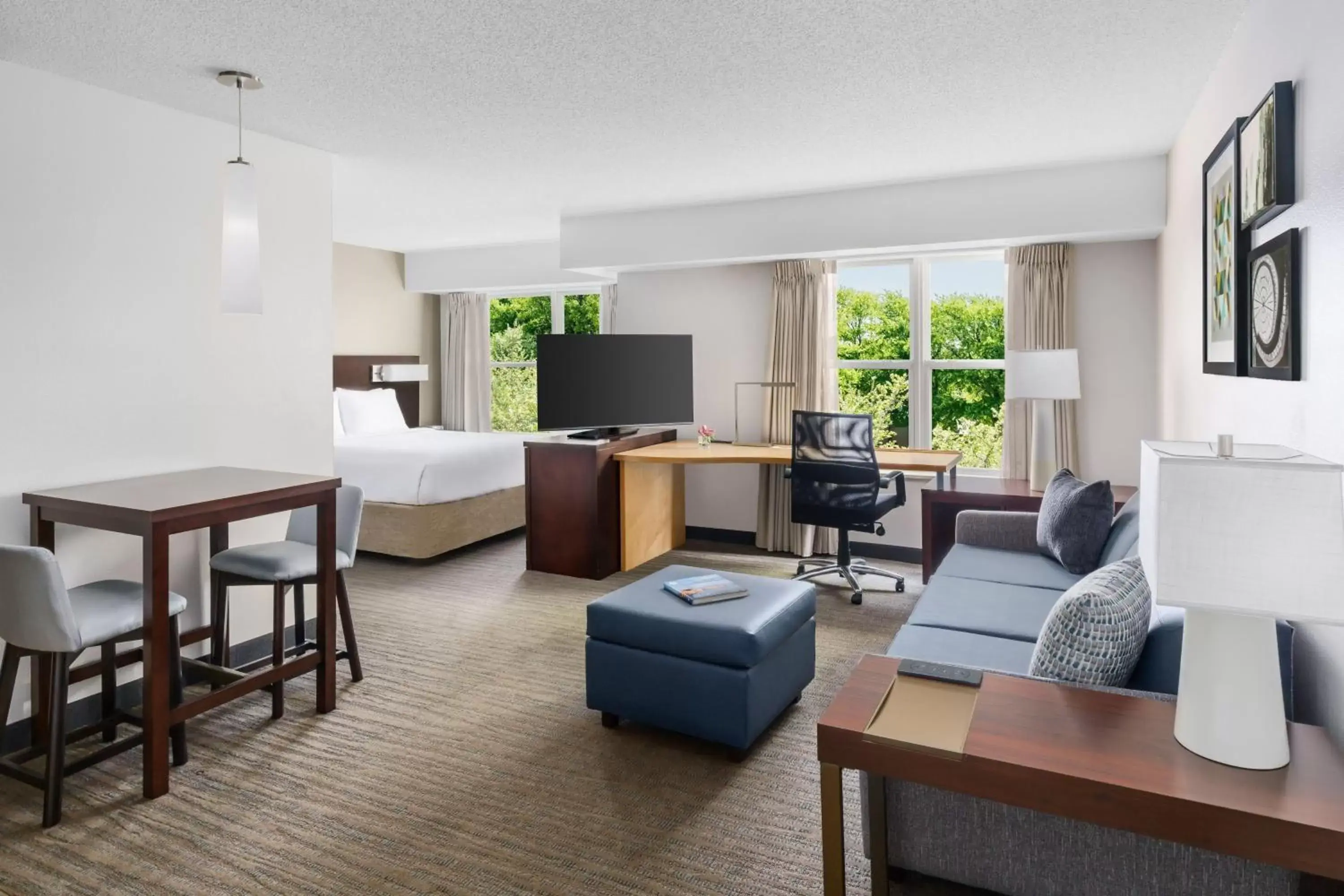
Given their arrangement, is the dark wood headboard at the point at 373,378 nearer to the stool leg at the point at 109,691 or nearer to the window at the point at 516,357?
the window at the point at 516,357

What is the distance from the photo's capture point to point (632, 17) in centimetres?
249

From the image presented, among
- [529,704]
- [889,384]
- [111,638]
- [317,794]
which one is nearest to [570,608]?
[529,704]

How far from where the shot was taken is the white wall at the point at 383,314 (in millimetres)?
7000

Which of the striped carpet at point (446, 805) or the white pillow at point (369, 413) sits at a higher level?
the white pillow at point (369, 413)

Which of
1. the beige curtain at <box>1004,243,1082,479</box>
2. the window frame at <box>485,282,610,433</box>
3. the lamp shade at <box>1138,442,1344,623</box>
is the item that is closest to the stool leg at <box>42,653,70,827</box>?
the lamp shade at <box>1138,442,1344,623</box>

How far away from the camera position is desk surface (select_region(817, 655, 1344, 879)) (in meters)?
1.28

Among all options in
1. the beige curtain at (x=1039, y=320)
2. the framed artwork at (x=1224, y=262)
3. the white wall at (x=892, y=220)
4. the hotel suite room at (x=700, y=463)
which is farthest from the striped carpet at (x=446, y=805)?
the white wall at (x=892, y=220)

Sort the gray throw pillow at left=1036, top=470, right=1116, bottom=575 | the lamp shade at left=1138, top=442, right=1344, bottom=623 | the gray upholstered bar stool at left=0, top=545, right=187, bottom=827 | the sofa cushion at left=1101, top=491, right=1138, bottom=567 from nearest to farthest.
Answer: the lamp shade at left=1138, top=442, right=1344, bottom=623 < the gray upholstered bar stool at left=0, top=545, right=187, bottom=827 < the sofa cushion at left=1101, top=491, right=1138, bottom=567 < the gray throw pillow at left=1036, top=470, right=1116, bottom=575

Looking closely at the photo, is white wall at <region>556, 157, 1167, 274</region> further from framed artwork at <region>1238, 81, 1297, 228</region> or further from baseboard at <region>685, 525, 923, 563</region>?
framed artwork at <region>1238, 81, 1297, 228</region>

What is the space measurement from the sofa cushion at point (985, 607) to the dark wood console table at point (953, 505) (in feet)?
3.91

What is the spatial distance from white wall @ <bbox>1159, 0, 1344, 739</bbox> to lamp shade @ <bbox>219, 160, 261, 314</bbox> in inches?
126

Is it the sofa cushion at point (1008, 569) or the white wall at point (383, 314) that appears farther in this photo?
the white wall at point (383, 314)

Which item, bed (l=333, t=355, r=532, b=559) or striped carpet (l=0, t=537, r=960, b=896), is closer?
striped carpet (l=0, t=537, r=960, b=896)

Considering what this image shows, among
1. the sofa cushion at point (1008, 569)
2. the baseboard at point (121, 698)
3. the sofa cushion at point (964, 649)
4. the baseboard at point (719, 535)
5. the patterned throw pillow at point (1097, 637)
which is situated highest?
the patterned throw pillow at point (1097, 637)
